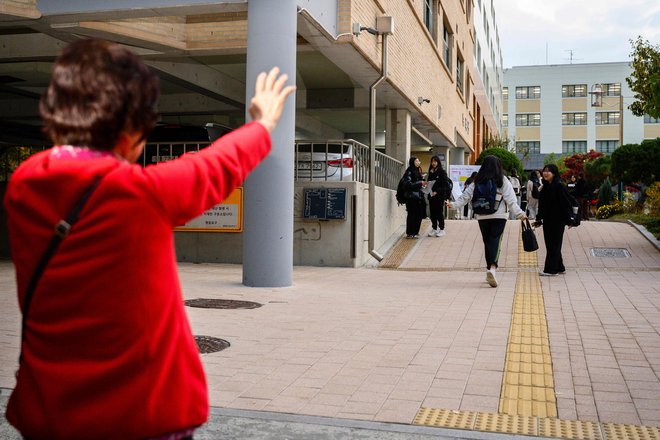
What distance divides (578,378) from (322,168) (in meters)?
9.20

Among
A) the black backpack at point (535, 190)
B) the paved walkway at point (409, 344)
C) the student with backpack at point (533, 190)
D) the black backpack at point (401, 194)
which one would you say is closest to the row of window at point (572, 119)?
the student with backpack at point (533, 190)

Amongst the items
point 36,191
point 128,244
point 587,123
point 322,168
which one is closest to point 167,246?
point 128,244

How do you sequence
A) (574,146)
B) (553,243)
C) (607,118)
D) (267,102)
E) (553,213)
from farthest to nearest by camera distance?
(574,146), (607,118), (553,243), (553,213), (267,102)

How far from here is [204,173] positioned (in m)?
1.80

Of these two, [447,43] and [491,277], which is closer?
[491,277]

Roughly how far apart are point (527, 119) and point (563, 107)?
4181mm

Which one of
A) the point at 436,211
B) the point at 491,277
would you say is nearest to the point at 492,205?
the point at 491,277

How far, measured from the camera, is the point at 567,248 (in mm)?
15422

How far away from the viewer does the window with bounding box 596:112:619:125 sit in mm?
83125

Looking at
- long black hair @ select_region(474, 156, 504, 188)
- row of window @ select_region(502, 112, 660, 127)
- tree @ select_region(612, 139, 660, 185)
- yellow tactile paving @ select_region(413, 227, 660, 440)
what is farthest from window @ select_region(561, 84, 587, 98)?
yellow tactile paving @ select_region(413, 227, 660, 440)

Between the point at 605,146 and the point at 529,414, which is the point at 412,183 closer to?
the point at 529,414

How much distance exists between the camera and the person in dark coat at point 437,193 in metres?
16.9

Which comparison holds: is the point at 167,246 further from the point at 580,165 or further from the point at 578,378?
the point at 580,165

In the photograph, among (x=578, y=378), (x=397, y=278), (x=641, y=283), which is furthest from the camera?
(x=397, y=278)
